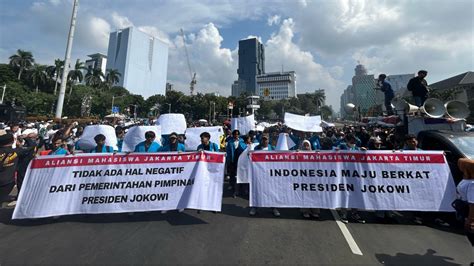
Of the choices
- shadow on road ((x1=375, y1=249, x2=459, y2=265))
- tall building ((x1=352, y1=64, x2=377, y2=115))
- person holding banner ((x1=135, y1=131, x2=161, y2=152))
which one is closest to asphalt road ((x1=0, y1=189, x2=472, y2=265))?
shadow on road ((x1=375, y1=249, x2=459, y2=265))

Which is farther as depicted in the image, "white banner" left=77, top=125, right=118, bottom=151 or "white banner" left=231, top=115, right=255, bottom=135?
"white banner" left=231, top=115, right=255, bottom=135

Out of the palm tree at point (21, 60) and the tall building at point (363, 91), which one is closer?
the palm tree at point (21, 60)

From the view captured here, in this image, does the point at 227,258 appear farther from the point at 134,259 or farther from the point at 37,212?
the point at 37,212

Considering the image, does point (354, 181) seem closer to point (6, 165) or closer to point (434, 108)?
point (434, 108)

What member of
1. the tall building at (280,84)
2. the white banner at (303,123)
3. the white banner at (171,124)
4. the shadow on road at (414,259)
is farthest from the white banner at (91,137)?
the tall building at (280,84)

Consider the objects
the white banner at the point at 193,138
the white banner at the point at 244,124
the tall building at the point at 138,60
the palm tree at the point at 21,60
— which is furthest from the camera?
the tall building at the point at 138,60

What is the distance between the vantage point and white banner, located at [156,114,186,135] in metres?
8.45

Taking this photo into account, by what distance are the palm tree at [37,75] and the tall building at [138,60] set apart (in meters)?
79.7

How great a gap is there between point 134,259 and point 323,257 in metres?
2.60

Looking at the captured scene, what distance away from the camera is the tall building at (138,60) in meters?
141

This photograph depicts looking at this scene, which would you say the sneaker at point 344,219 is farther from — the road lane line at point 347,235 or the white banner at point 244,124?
A: the white banner at point 244,124

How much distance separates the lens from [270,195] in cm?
493

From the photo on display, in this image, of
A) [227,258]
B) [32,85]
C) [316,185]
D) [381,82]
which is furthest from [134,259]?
[32,85]

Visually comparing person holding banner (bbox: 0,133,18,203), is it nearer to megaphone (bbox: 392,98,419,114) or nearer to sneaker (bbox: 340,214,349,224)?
sneaker (bbox: 340,214,349,224)
